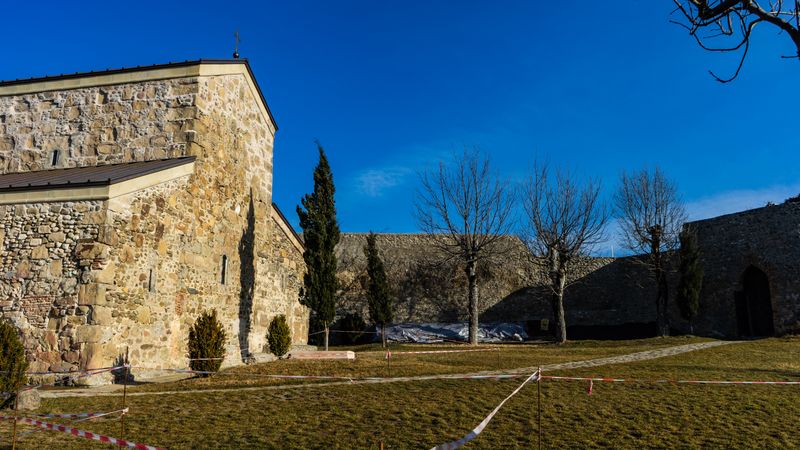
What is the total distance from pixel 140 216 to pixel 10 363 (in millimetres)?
4070

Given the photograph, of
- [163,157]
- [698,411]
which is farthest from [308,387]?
[163,157]

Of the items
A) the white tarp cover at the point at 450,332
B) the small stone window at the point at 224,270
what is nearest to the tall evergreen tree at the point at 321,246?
the small stone window at the point at 224,270

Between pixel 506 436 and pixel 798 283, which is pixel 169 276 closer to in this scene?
pixel 506 436

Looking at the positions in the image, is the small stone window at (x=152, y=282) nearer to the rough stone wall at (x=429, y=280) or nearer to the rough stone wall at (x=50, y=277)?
the rough stone wall at (x=50, y=277)

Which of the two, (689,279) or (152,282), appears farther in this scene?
(689,279)

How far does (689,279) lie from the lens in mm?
24438

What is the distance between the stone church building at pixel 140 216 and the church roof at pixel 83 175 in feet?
0.22

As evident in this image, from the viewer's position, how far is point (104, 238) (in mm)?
11484

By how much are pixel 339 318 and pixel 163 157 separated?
1571cm

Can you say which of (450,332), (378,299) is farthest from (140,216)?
(450,332)

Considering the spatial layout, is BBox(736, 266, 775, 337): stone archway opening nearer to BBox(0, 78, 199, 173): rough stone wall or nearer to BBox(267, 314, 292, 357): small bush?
BBox(267, 314, 292, 357): small bush

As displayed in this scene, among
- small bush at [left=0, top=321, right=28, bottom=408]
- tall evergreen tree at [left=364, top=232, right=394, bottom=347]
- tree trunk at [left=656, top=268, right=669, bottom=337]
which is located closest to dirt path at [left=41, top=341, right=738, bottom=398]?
small bush at [left=0, top=321, right=28, bottom=408]

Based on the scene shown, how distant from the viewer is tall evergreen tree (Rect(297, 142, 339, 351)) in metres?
18.2

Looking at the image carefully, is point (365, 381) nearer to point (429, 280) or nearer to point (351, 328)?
point (351, 328)
